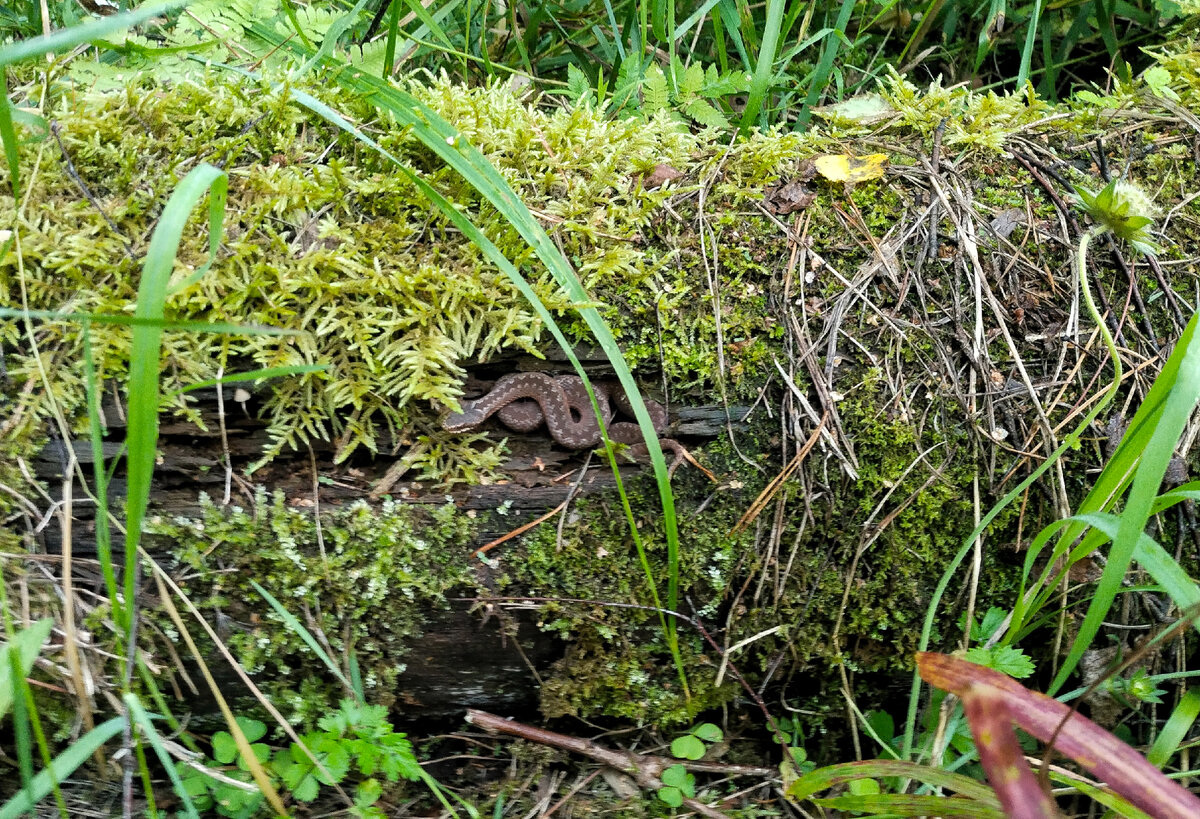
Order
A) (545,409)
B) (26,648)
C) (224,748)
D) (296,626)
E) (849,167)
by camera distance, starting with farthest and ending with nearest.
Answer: (849,167)
(545,409)
(224,748)
(296,626)
(26,648)

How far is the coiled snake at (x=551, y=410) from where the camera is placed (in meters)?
2.45

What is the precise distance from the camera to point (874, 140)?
2.98 metres

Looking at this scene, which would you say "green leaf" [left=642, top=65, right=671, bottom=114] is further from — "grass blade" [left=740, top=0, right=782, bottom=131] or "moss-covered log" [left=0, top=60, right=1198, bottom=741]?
"moss-covered log" [left=0, top=60, right=1198, bottom=741]

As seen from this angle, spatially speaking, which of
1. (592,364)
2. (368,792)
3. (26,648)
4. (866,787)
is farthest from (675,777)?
(26,648)

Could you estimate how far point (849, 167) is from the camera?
110 inches

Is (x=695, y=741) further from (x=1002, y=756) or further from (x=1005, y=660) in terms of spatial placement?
(x=1002, y=756)

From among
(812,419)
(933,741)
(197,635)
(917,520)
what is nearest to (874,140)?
(812,419)

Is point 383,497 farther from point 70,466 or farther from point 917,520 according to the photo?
point 917,520

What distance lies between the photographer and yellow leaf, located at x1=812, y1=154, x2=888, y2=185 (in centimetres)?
274

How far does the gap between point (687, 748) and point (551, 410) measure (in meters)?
1.21

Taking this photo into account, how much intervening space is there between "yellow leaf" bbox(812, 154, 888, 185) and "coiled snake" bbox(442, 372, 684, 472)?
3.43ft

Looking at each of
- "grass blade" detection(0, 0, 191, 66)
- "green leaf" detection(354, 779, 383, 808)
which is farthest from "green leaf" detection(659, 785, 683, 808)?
"grass blade" detection(0, 0, 191, 66)

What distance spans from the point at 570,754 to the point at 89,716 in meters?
1.44

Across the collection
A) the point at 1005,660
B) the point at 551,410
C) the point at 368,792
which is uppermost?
the point at 551,410
